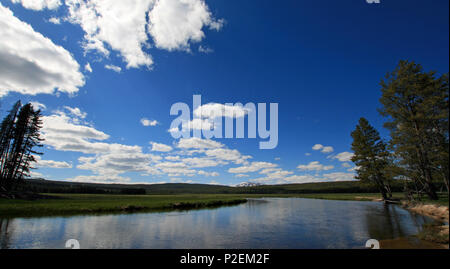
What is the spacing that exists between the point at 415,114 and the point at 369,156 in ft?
81.3

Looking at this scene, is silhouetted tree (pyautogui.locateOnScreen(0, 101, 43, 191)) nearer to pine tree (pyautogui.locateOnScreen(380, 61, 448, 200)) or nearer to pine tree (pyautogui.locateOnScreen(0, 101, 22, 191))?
pine tree (pyautogui.locateOnScreen(0, 101, 22, 191))

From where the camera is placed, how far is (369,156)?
154 feet

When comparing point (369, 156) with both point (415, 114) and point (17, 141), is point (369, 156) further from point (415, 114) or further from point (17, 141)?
point (17, 141)

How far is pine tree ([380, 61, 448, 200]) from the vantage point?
2084cm

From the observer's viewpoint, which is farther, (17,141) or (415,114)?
(17,141)

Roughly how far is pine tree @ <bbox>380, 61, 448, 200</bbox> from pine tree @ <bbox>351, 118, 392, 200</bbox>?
1938cm

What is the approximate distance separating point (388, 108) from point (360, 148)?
2355 centimetres

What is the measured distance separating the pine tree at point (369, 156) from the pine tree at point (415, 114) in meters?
19.4

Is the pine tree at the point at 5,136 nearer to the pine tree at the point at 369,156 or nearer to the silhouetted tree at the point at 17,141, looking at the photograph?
the silhouetted tree at the point at 17,141

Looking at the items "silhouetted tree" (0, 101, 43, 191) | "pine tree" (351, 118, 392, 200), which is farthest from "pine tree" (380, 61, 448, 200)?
"silhouetted tree" (0, 101, 43, 191)

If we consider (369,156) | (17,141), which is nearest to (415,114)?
(369,156)

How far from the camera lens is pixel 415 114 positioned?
2542 centimetres
